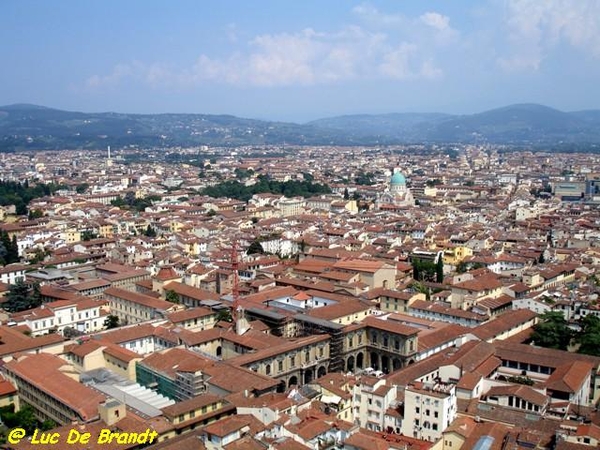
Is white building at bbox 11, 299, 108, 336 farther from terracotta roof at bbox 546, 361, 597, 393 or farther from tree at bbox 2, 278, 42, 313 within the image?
terracotta roof at bbox 546, 361, 597, 393

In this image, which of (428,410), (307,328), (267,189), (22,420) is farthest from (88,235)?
(428,410)

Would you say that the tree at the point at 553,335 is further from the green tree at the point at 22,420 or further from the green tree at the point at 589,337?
the green tree at the point at 22,420

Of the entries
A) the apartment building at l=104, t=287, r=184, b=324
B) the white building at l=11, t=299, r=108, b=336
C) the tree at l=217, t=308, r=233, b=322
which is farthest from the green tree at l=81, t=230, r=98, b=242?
the tree at l=217, t=308, r=233, b=322

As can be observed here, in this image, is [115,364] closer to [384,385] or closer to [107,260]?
[384,385]

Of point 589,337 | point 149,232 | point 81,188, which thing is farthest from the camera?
point 81,188

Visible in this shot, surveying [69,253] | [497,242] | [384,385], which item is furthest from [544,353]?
[69,253]

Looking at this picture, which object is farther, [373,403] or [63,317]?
[63,317]

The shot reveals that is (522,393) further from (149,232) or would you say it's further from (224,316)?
(149,232)
